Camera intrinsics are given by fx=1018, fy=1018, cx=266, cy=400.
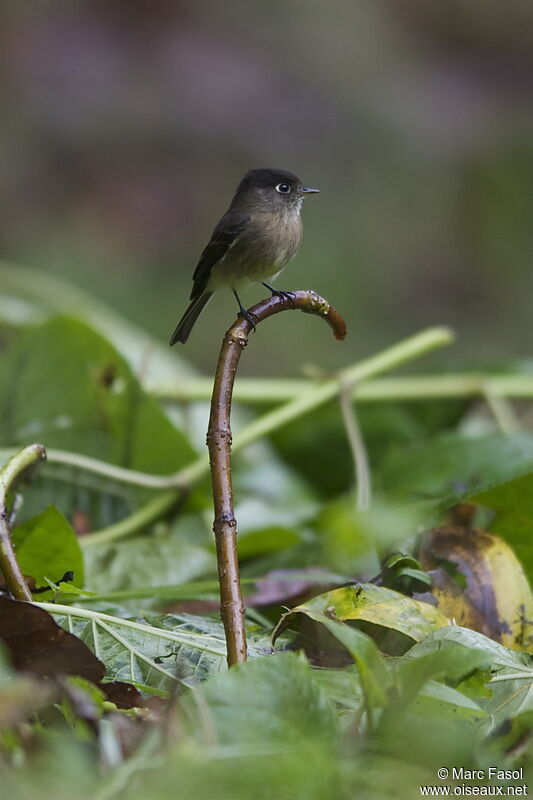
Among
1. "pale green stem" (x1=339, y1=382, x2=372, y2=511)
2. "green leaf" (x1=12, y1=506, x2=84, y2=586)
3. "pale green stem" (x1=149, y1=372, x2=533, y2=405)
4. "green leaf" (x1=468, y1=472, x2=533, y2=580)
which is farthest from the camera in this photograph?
"pale green stem" (x1=149, y1=372, x2=533, y2=405)

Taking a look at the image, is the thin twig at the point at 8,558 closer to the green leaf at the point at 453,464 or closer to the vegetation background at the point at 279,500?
the vegetation background at the point at 279,500

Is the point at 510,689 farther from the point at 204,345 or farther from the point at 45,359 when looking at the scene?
the point at 204,345

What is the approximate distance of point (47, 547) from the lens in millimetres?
1200

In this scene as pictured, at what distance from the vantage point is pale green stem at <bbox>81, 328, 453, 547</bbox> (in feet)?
5.97

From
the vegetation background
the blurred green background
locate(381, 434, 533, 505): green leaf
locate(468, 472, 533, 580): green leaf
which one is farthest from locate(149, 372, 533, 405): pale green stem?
the blurred green background

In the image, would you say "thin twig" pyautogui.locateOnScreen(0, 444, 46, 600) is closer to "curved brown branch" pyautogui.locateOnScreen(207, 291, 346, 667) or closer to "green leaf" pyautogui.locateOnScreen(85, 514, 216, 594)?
"curved brown branch" pyautogui.locateOnScreen(207, 291, 346, 667)

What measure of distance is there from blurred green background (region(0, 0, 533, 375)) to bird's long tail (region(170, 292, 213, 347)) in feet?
11.2

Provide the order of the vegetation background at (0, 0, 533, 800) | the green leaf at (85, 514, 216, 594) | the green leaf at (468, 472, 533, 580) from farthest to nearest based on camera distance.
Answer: the green leaf at (85, 514, 216, 594) < the green leaf at (468, 472, 533, 580) < the vegetation background at (0, 0, 533, 800)

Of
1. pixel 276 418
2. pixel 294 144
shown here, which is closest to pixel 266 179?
pixel 276 418

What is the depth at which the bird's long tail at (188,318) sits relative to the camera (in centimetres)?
176

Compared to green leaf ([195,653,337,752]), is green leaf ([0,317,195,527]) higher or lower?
higher

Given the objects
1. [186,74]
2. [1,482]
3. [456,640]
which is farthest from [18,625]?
[186,74]

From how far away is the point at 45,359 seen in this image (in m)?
2.03

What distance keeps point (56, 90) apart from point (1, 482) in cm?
678
